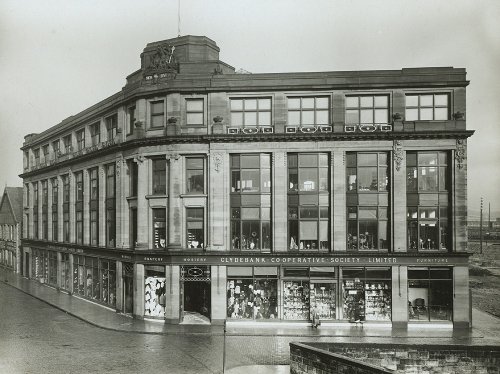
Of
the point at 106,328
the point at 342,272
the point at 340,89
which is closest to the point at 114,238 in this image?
the point at 106,328

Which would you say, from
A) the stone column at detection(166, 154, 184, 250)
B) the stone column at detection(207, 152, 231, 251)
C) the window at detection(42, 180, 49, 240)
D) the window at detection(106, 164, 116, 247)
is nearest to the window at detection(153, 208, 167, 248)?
the stone column at detection(166, 154, 184, 250)

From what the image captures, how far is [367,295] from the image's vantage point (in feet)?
92.0

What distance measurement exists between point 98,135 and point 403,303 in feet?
86.4

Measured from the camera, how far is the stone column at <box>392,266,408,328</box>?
→ 27.7 meters

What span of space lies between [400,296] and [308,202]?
7959 mm

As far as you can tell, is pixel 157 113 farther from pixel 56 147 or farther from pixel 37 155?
pixel 37 155

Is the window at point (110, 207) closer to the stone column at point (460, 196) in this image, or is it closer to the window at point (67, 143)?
the window at point (67, 143)

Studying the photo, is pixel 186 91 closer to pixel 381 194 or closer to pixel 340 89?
pixel 340 89

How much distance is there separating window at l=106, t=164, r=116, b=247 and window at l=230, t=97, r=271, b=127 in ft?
36.6

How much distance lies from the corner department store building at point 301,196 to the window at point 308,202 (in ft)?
0.29

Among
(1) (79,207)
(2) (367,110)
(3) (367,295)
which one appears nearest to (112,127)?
(1) (79,207)

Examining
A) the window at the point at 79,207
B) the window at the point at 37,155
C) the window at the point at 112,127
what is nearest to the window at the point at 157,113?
the window at the point at 112,127

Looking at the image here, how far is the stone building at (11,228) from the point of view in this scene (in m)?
56.6

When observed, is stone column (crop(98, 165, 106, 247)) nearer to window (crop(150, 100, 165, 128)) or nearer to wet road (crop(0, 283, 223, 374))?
wet road (crop(0, 283, 223, 374))
